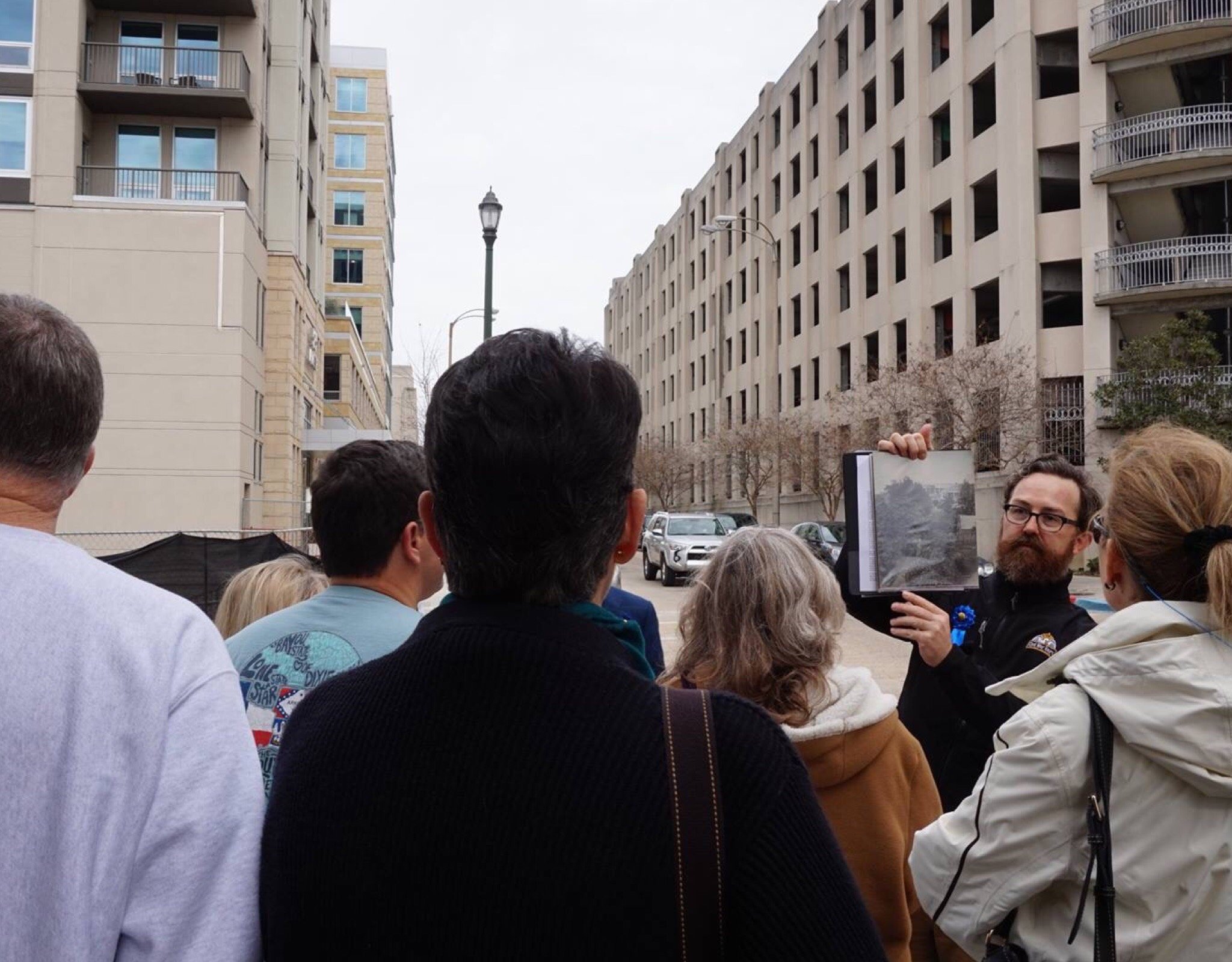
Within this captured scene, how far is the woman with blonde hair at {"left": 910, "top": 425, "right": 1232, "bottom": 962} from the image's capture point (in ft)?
6.73

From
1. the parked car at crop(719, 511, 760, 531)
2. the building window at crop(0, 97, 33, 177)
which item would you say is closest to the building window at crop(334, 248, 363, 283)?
the parked car at crop(719, 511, 760, 531)

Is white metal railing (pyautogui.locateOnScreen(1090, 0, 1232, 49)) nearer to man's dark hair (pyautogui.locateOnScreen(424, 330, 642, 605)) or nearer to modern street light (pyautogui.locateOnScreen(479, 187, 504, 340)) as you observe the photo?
modern street light (pyautogui.locateOnScreen(479, 187, 504, 340))

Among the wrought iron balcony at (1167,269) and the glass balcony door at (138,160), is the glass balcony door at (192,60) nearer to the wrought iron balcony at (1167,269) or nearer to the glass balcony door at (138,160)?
the glass balcony door at (138,160)

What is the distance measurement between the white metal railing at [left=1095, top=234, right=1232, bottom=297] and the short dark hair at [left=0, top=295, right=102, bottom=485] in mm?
31919

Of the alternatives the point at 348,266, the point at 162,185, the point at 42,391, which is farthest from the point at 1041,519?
the point at 348,266

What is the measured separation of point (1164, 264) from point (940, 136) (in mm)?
11513

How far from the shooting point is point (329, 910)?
146cm

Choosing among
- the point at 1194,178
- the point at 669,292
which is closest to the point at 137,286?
the point at 1194,178

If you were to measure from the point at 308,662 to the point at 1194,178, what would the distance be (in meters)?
33.0

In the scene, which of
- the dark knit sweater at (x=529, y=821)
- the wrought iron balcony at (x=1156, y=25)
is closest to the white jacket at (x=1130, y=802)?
the dark knit sweater at (x=529, y=821)

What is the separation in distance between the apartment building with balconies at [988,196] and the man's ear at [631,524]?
31139 mm

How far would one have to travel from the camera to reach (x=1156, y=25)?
2973cm

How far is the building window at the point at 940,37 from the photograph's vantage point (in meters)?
38.2

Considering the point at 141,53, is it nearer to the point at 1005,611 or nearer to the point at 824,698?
the point at 1005,611
